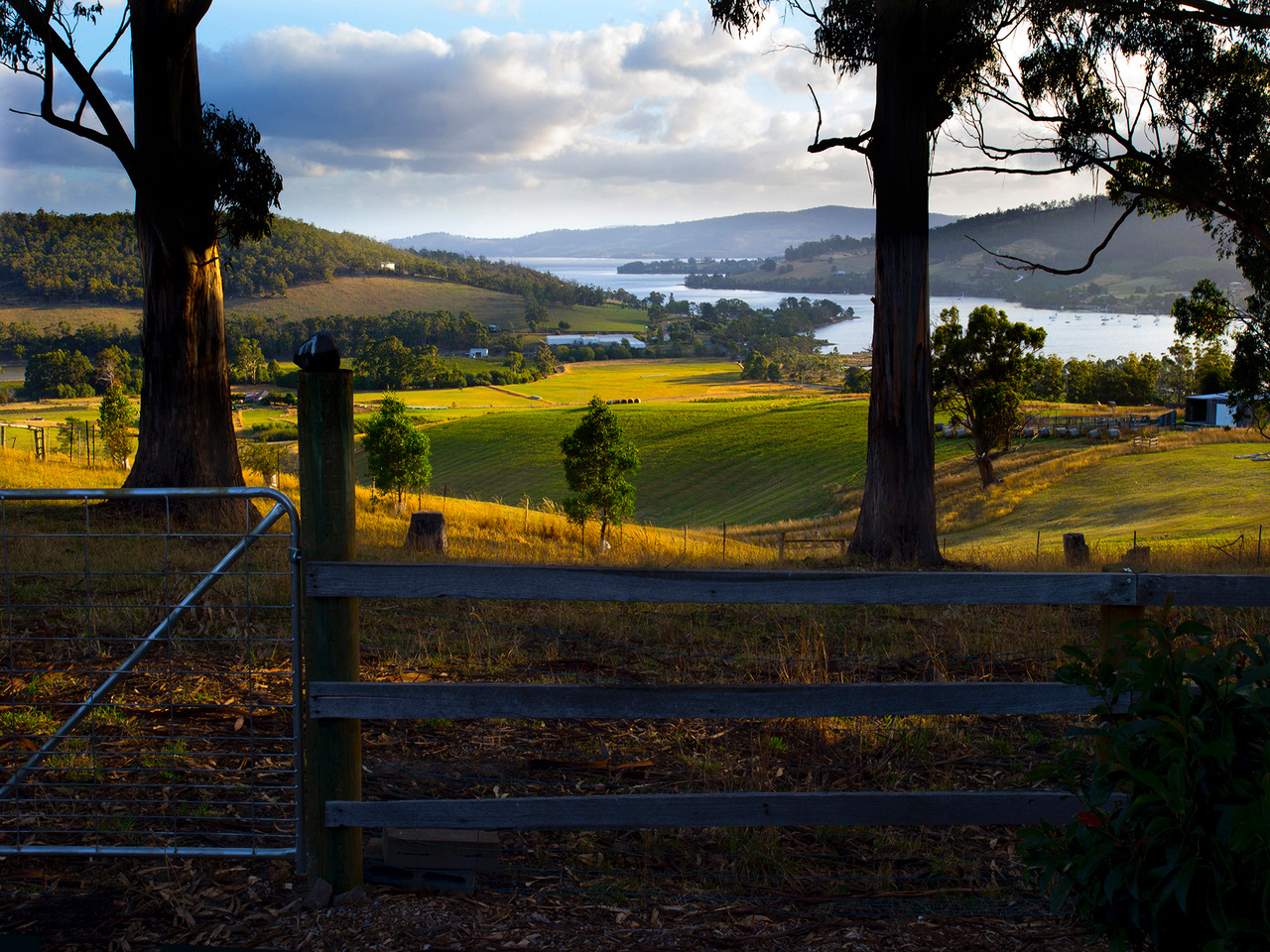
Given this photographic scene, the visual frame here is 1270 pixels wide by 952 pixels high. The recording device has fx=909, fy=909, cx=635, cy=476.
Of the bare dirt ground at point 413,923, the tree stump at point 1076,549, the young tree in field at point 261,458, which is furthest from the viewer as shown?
the young tree in field at point 261,458

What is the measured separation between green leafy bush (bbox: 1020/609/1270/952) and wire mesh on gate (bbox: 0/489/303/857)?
2338 mm

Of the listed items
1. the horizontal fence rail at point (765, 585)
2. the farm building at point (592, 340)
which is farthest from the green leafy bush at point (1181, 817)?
the farm building at point (592, 340)

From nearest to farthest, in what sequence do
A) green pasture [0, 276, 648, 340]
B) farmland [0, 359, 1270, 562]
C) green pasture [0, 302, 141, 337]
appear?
farmland [0, 359, 1270, 562] → green pasture [0, 302, 141, 337] → green pasture [0, 276, 648, 340]

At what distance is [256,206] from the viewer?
1273 cm

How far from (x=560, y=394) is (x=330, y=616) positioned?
105159 millimetres

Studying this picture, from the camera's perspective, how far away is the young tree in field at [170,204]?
36.3 ft

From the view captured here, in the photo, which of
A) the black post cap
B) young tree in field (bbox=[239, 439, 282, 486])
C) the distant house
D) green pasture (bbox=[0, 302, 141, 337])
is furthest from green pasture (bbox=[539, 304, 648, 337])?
the black post cap

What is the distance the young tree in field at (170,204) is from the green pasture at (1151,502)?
19381 mm

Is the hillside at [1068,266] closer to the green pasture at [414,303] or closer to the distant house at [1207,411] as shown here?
the green pasture at [414,303]

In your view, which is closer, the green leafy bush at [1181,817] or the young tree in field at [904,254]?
the green leafy bush at [1181,817]

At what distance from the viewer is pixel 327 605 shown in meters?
3.04

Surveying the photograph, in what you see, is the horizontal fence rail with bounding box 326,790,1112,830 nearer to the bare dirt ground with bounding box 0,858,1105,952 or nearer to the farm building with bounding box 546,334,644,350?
the bare dirt ground with bounding box 0,858,1105,952

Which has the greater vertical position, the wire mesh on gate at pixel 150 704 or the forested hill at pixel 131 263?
the forested hill at pixel 131 263

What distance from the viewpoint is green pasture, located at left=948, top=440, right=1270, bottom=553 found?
2495 cm
